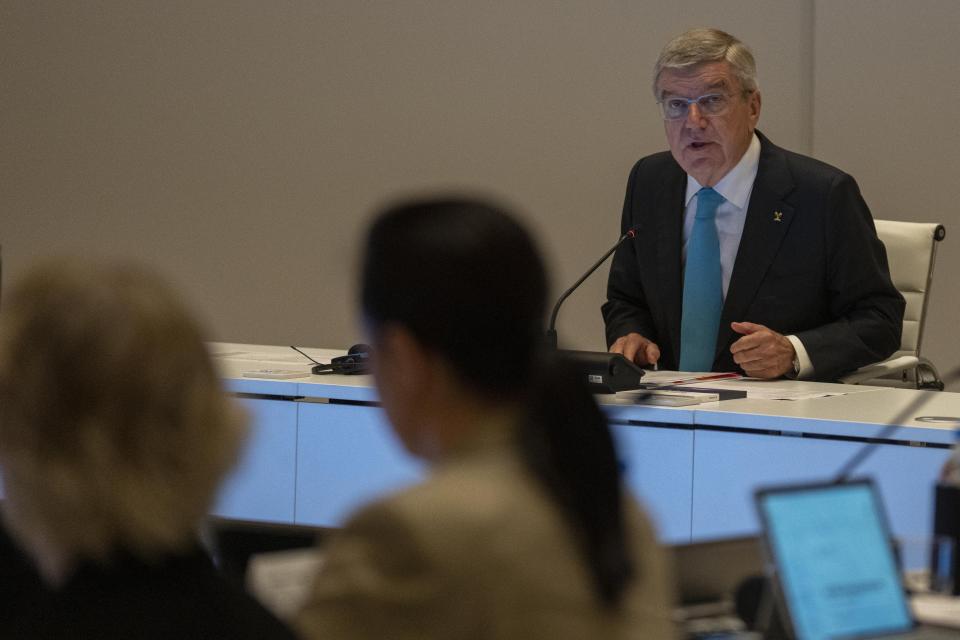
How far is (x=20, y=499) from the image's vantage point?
1080 mm

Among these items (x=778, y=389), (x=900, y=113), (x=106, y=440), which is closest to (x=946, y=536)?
(x=106, y=440)

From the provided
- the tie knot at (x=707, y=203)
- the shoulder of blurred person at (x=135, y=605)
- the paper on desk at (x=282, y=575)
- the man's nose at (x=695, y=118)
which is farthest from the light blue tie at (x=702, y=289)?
the shoulder of blurred person at (x=135, y=605)

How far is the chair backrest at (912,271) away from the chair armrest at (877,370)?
0.71 ft

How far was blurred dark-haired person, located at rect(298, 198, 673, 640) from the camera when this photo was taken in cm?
105

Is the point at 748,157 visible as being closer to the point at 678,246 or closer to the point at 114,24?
the point at 678,246

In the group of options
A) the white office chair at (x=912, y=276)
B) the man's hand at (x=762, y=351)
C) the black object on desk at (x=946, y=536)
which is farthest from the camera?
the white office chair at (x=912, y=276)

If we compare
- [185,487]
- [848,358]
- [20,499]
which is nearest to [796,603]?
[185,487]

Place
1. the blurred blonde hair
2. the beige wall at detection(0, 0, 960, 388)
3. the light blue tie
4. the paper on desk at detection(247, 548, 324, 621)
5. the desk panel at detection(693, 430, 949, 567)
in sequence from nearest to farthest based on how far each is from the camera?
the blurred blonde hair → the paper on desk at detection(247, 548, 324, 621) → the desk panel at detection(693, 430, 949, 567) → the light blue tie → the beige wall at detection(0, 0, 960, 388)

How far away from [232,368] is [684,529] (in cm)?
145

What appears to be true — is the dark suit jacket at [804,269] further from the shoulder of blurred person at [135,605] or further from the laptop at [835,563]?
the shoulder of blurred person at [135,605]

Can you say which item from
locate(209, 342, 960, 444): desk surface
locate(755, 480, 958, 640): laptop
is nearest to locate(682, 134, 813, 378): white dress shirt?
locate(209, 342, 960, 444): desk surface

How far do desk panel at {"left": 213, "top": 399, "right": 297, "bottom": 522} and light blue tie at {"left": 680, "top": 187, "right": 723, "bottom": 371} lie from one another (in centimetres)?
121

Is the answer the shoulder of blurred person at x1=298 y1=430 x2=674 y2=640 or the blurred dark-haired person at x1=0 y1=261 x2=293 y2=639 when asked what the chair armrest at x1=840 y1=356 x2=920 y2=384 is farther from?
the blurred dark-haired person at x1=0 y1=261 x2=293 y2=639

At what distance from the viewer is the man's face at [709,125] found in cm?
388
